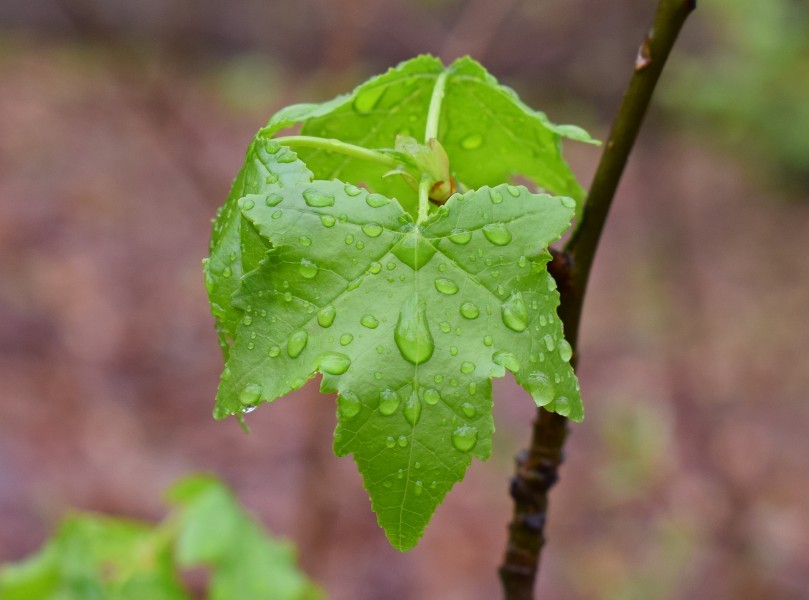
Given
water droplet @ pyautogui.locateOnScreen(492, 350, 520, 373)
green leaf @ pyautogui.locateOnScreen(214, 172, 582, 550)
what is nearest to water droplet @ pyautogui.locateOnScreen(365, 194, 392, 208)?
green leaf @ pyautogui.locateOnScreen(214, 172, 582, 550)

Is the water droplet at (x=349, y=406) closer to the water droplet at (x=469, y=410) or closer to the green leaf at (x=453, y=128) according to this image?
the water droplet at (x=469, y=410)

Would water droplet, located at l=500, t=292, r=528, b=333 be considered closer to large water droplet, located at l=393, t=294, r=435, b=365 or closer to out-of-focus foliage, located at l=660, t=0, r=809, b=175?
large water droplet, located at l=393, t=294, r=435, b=365

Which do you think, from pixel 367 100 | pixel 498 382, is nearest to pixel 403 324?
pixel 367 100

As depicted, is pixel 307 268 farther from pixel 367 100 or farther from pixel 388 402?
pixel 367 100

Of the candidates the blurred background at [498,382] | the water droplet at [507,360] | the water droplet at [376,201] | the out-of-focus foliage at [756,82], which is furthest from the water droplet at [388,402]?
the out-of-focus foliage at [756,82]

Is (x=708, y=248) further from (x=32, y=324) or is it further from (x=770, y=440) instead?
(x=32, y=324)

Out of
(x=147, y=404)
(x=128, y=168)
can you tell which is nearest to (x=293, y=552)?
(x=147, y=404)
